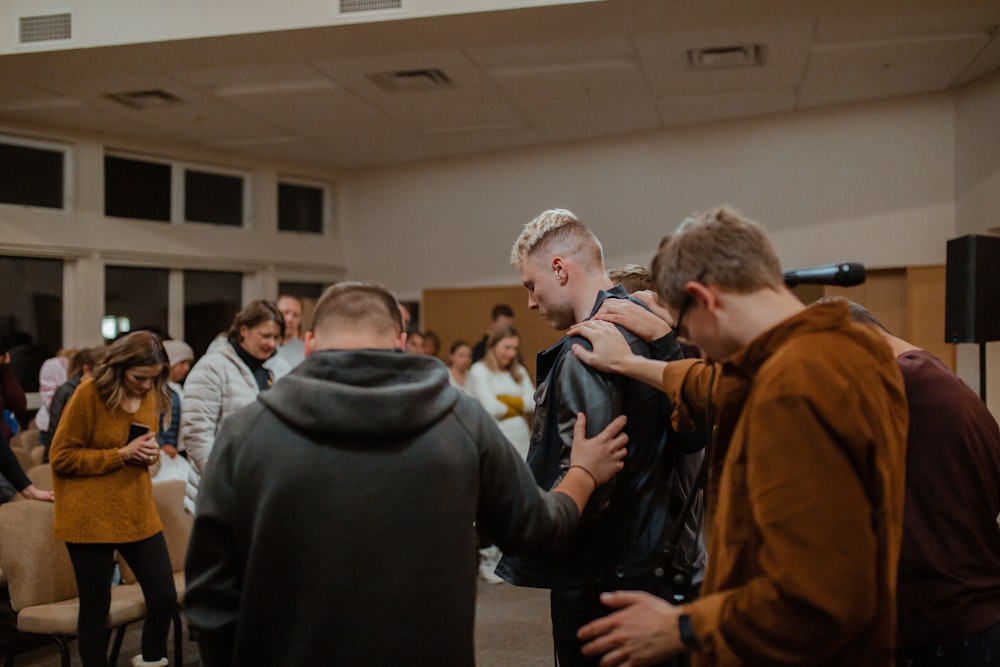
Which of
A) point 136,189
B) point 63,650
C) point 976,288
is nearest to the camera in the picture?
point 63,650

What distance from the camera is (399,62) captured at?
5406mm

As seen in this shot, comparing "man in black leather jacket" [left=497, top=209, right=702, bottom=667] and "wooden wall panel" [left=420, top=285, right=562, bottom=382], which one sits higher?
"wooden wall panel" [left=420, top=285, right=562, bottom=382]

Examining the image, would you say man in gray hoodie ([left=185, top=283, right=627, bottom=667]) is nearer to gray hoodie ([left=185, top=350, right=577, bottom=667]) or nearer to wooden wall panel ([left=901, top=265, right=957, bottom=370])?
gray hoodie ([left=185, top=350, right=577, bottom=667])

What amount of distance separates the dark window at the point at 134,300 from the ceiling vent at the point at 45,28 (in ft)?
9.25

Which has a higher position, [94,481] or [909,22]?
[909,22]

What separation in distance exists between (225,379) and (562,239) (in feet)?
7.83

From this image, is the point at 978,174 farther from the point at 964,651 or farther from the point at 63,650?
the point at 63,650

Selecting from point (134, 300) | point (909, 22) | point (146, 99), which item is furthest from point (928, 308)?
point (134, 300)

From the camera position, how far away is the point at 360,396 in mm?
1394

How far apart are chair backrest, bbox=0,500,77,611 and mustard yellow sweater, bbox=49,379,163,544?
0.22m

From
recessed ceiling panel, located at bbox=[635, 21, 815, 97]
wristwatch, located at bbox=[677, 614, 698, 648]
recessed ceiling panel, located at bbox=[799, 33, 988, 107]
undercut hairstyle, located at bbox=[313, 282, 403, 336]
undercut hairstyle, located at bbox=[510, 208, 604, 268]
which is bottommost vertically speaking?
wristwatch, located at bbox=[677, 614, 698, 648]

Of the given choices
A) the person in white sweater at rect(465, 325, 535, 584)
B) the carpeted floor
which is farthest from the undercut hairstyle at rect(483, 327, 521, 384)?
the carpeted floor

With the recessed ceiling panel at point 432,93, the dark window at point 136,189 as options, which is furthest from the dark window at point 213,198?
the recessed ceiling panel at point 432,93

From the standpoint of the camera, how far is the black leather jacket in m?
1.87
